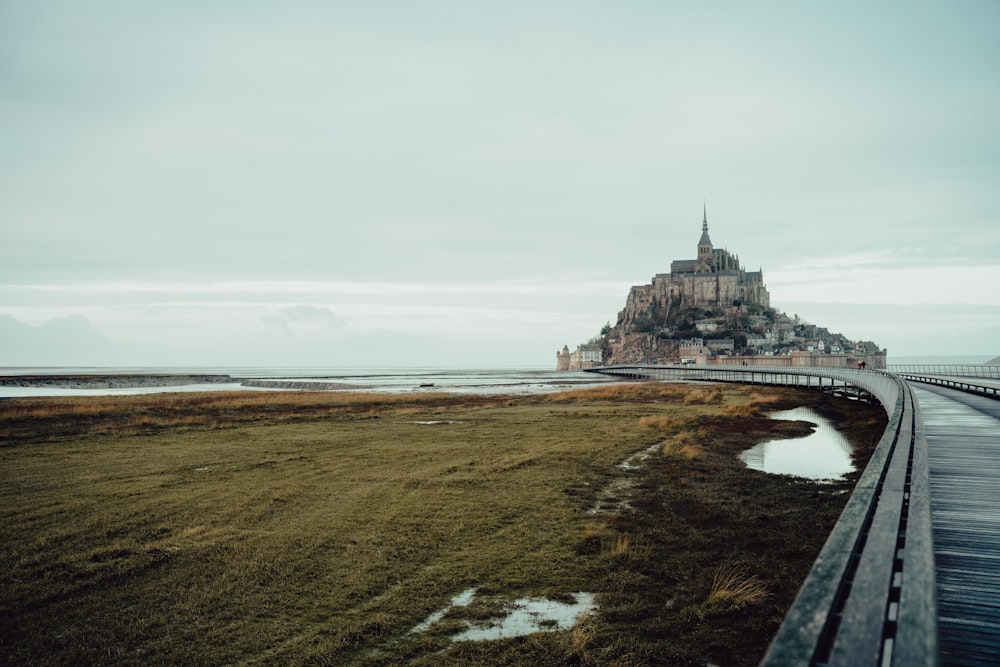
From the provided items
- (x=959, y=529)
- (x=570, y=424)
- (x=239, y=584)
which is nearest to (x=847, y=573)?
(x=959, y=529)

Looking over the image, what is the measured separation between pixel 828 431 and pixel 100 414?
128 ft

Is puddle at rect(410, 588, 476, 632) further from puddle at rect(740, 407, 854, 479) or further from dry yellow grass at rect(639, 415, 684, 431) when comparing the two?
dry yellow grass at rect(639, 415, 684, 431)

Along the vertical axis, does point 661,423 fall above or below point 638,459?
above

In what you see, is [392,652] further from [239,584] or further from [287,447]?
[287,447]

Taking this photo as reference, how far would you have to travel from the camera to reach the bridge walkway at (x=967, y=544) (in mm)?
4402

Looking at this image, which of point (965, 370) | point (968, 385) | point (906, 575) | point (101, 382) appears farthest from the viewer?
point (101, 382)

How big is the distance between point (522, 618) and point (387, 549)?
3473 millimetres

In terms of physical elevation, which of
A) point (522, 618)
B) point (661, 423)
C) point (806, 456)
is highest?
point (661, 423)

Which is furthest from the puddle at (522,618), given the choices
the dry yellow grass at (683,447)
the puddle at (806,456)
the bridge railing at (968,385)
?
the bridge railing at (968,385)

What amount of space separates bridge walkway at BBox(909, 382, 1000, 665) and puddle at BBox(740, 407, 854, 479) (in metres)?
5.29

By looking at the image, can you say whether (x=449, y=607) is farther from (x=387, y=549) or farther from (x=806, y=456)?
(x=806, y=456)

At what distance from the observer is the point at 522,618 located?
339 inches

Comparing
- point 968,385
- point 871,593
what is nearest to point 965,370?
point 968,385

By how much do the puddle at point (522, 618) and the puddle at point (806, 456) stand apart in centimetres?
1209
